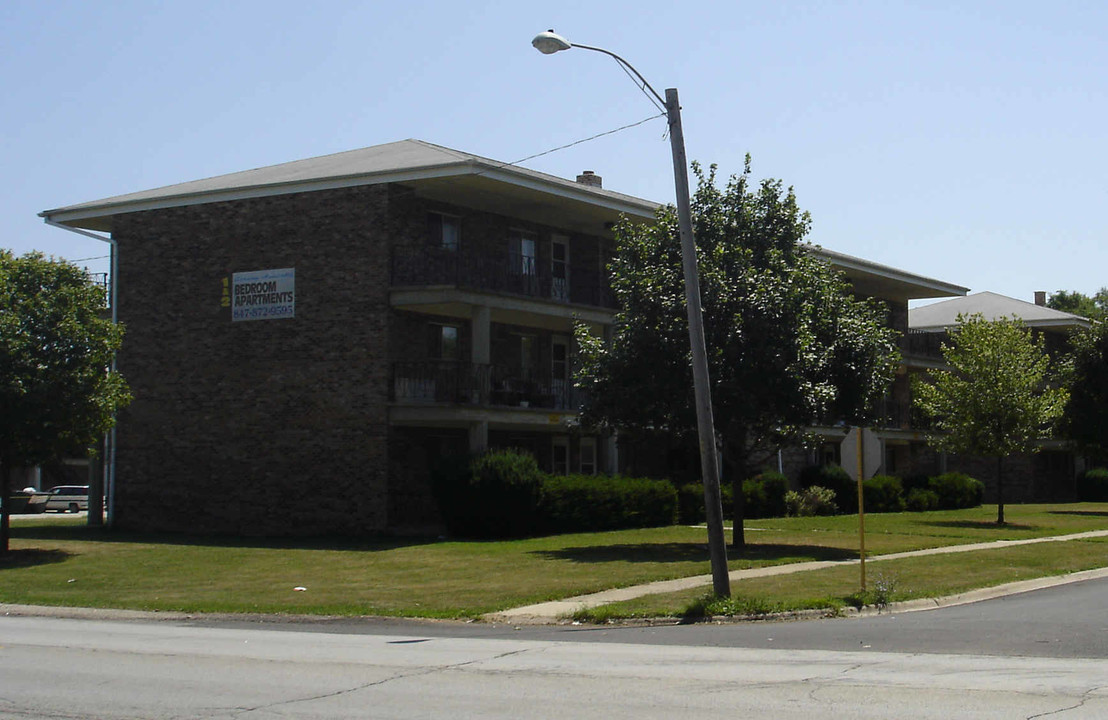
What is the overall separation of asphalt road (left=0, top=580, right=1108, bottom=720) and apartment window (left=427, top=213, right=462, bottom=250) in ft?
58.5

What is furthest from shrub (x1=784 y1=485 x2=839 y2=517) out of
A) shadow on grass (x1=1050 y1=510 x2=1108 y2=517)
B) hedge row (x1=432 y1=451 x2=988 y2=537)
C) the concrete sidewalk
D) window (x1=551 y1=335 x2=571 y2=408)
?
the concrete sidewalk

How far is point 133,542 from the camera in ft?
101

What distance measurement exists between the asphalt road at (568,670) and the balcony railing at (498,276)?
53.6 feet

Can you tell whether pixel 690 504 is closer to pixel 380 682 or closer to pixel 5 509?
pixel 5 509

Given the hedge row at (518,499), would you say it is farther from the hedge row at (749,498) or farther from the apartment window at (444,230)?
the apartment window at (444,230)

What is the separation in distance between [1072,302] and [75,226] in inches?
3305

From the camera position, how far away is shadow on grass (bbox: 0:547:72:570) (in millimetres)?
26250

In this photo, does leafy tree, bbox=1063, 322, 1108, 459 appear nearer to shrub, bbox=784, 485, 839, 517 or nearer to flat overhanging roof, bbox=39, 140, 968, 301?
shrub, bbox=784, 485, 839, 517

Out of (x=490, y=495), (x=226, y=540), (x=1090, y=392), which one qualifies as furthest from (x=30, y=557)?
(x=1090, y=392)

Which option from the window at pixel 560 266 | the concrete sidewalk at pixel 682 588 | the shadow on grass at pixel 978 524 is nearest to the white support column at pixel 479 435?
the window at pixel 560 266

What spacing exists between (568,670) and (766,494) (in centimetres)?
2846

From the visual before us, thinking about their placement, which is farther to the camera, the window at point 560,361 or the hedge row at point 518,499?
the window at point 560,361

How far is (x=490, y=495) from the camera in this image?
30016 mm

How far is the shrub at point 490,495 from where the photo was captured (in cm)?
3006
